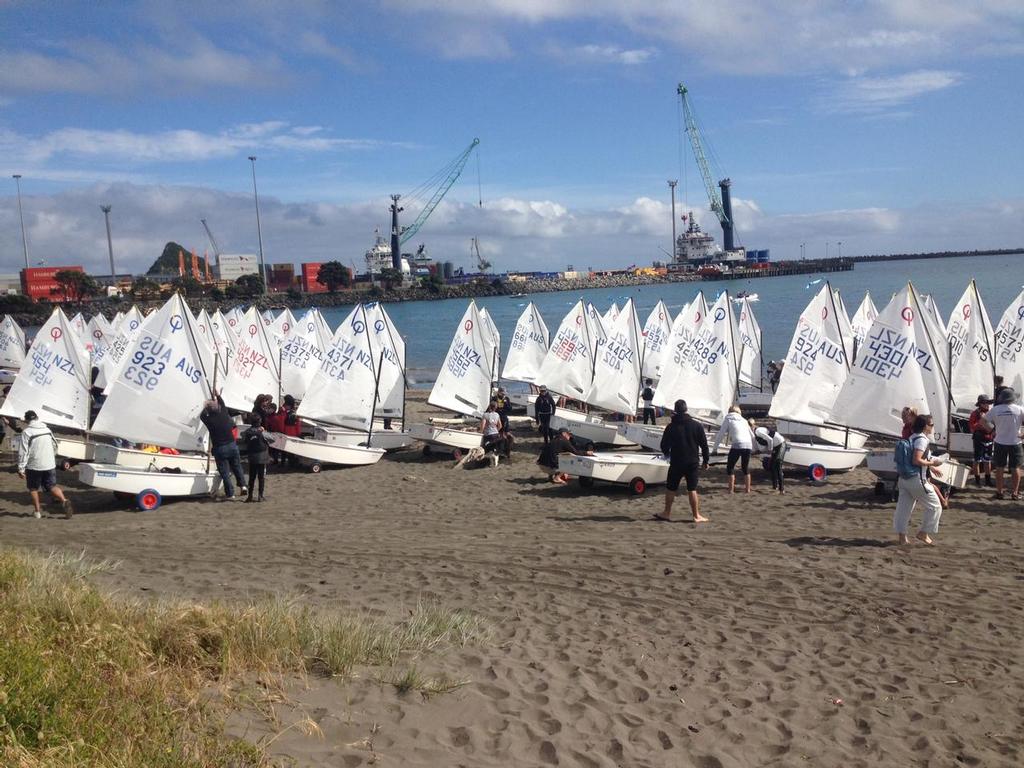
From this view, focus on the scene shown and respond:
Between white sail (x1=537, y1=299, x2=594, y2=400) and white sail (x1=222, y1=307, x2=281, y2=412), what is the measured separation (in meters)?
6.21

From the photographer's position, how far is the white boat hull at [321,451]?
552 inches

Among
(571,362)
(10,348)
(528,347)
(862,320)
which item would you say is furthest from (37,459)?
(10,348)

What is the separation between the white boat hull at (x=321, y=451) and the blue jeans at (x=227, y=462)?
2095 millimetres

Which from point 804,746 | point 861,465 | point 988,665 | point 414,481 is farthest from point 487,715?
point 861,465

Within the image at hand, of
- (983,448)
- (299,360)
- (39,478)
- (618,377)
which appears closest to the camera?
(39,478)

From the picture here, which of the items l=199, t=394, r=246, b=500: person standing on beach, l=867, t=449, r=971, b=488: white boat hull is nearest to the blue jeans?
l=199, t=394, r=246, b=500: person standing on beach

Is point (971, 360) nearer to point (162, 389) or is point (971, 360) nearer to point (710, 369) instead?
point (710, 369)

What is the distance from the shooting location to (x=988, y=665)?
5562mm

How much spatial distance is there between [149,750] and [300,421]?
12393 mm

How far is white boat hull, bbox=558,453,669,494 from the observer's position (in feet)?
37.9

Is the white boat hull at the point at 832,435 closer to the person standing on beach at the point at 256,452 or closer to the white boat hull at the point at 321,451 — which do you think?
the white boat hull at the point at 321,451

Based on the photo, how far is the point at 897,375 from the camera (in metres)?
11.7

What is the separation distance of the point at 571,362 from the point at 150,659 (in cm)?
1461

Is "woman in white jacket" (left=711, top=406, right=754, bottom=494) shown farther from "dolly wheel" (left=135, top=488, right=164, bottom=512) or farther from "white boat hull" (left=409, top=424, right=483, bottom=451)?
"dolly wheel" (left=135, top=488, right=164, bottom=512)
